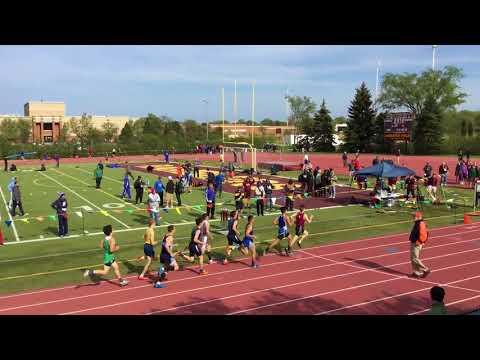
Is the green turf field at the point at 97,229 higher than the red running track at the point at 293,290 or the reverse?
higher

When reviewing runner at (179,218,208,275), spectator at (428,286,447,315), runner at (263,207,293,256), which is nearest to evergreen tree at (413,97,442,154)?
runner at (263,207,293,256)

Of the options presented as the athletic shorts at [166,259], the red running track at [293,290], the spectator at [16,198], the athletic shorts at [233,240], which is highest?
the spectator at [16,198]

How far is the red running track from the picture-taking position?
1127cm

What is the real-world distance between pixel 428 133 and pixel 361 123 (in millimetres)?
9058

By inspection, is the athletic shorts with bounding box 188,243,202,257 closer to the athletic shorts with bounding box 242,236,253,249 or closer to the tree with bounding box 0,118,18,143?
the athletic shorts with bounding box 242,236,253,249

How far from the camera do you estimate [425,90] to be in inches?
3068

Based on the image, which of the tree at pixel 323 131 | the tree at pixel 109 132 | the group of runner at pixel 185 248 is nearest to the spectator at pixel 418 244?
the group of runner at pixel 185 248

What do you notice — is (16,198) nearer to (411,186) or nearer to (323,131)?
(411,186)

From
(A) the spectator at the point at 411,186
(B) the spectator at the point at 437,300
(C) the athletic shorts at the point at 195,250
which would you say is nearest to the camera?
(B) the spectator at the point at 437,300

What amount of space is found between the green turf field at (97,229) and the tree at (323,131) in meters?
48.4

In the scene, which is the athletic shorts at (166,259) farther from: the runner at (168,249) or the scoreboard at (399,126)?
the scoreboard at (399,126)

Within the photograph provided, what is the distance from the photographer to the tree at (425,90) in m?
77.8

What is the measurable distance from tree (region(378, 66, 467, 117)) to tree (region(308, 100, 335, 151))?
38.4 ft
